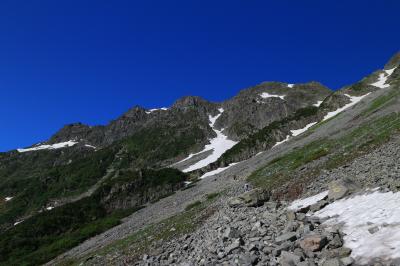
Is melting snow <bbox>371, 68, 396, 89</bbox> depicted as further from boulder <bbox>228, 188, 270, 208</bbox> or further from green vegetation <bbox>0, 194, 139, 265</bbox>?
boulder <bbox>228, 188, 270, 208</bbox>

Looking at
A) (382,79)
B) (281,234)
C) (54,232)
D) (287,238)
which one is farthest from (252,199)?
(382,79)

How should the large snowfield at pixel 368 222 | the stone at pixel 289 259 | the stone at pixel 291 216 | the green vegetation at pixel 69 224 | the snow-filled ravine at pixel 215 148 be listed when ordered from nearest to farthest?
the large snowfield at pixel 368 222, the stone at pixel 289 259, the stone at pixel 291 216, the green vegetation at pixel 69 224, the snow-filled ravine at pixel 215 148

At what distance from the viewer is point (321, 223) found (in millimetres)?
16875

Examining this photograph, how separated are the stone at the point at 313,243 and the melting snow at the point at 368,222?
0.79 m

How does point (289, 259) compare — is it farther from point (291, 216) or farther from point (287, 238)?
point (291, 216)

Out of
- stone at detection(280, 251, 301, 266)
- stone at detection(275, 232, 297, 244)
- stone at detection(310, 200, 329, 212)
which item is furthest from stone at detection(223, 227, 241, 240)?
stone at detection(280, 251, 301, 266)

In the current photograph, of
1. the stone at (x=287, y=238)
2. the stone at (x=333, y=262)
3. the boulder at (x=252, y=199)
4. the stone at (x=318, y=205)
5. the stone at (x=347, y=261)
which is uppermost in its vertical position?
the boulder at (x=252, y=199)

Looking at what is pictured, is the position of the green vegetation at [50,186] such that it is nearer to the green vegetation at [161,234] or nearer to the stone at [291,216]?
the green vegetation at [161,234]

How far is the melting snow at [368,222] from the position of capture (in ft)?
39.4

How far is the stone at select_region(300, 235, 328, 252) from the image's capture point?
13.8 meters

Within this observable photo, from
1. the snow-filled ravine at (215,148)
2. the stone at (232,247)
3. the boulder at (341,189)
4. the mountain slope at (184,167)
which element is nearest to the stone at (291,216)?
the stone at (232,247)

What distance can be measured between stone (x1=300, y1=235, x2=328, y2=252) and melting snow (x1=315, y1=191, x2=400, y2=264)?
0.79 metres

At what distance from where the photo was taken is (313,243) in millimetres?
14016

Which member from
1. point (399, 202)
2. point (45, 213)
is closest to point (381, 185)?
point (399, 202)
